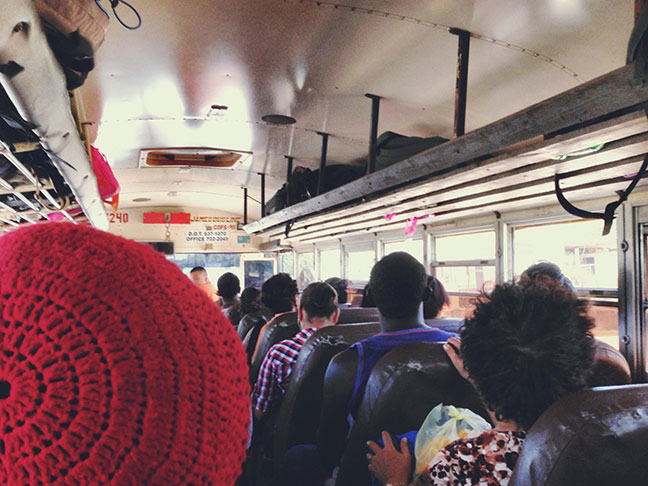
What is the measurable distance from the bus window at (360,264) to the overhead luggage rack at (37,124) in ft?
15.9

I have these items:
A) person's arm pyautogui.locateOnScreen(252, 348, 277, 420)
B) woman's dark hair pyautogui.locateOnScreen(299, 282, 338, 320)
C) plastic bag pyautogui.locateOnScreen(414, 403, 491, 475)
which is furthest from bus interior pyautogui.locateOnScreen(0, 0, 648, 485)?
woman's dark hair pyautogui.locateOnScreen(299, 282, 338, 320)

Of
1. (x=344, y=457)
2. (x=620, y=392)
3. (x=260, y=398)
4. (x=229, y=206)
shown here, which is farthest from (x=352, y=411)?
(x=229, y=206)

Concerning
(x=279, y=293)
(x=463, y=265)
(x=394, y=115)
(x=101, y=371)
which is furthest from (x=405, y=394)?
(x=463, y=265)

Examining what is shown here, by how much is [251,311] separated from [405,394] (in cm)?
322

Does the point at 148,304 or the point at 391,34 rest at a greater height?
the point at 391,34

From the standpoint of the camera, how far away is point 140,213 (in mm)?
9914

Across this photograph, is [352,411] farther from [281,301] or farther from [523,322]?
[281,301]

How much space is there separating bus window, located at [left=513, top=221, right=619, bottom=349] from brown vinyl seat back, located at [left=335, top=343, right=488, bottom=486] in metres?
1.77

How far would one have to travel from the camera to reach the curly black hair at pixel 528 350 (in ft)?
3.90

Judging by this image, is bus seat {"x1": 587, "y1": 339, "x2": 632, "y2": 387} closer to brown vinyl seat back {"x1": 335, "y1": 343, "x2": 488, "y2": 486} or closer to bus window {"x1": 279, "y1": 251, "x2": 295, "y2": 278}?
brown vinyl seat back {"x1": 335, "y1": 343, "x2": 488, "y2": 486}

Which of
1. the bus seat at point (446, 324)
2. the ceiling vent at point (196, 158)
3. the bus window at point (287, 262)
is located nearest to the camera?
the bus seat at point (446, 324)

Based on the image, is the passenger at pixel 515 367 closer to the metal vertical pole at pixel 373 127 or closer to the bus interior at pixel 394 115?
the bus interior at pixel 394 115

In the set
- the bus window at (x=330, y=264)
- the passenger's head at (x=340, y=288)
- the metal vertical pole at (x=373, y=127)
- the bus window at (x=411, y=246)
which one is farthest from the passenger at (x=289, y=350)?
the bus window at (x=330, y=264)

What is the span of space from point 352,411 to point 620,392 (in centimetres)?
128
